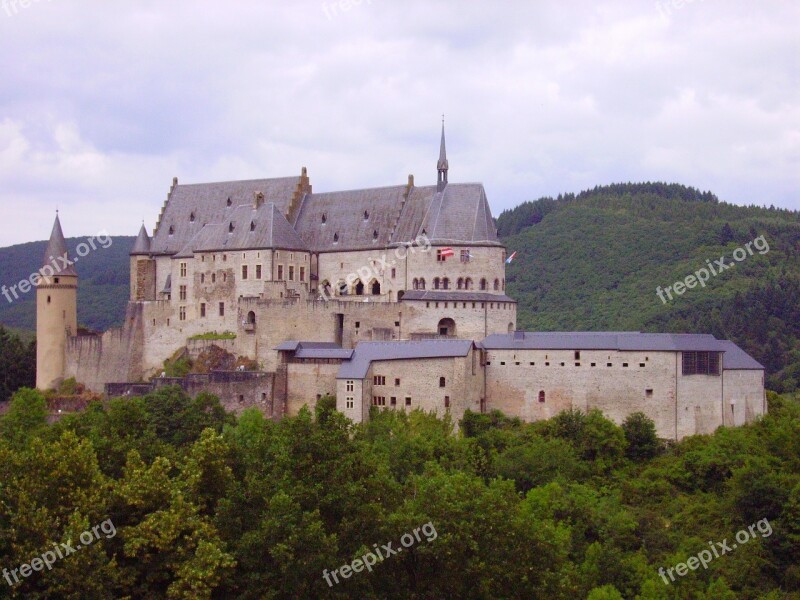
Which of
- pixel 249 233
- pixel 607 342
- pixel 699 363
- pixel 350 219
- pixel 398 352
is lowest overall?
pixel 699 363

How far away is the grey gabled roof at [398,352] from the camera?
192ft

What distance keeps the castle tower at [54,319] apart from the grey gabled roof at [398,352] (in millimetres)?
19916

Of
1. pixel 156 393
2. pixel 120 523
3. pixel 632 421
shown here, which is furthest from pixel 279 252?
pixel 120 523

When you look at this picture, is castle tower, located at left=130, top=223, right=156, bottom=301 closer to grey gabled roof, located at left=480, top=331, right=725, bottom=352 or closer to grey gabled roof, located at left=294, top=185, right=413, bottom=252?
grey gabled roof, located at left=294, top=185, right=413, bottom=252

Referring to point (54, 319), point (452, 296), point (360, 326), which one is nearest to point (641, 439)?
point (452, 296)

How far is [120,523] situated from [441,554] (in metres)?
8.79

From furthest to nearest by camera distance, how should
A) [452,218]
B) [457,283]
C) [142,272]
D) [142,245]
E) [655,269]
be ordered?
[655,269], [142,245], [142,272], [452,218], [457,283]

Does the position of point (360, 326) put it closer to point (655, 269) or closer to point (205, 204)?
point (205, 204)

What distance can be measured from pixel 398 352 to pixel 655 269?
57928mm

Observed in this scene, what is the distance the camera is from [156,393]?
59.9 meters

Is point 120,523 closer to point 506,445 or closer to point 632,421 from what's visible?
point 506,445

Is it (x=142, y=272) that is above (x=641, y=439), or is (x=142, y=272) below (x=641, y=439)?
above

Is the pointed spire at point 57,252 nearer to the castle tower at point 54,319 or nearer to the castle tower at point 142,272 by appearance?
the castle tower at point 54,319

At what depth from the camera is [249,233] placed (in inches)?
2761
